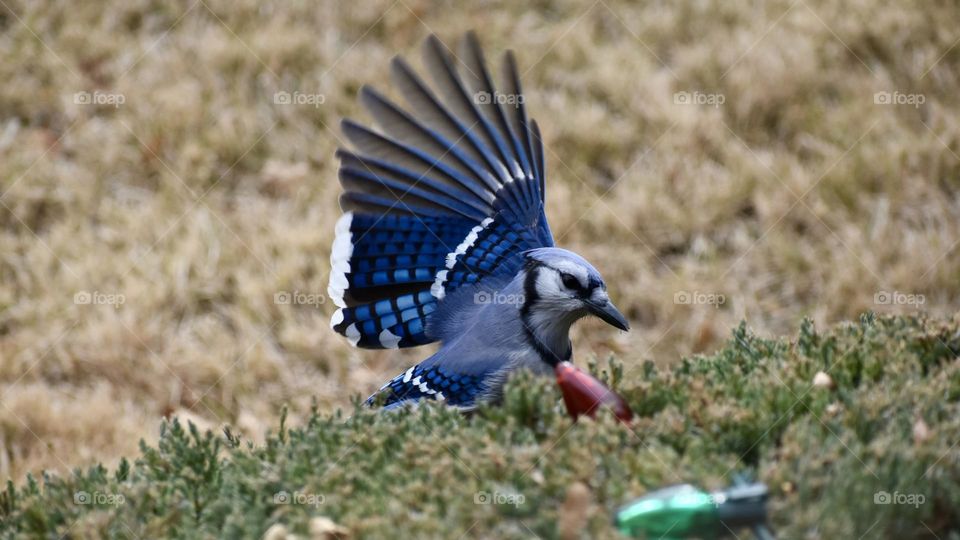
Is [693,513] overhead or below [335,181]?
below

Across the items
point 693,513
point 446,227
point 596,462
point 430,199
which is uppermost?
point 430,199

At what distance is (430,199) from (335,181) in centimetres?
211

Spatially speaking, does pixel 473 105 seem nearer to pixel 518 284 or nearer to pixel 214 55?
pixel 518 284

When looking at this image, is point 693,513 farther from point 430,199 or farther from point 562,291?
point 430,199

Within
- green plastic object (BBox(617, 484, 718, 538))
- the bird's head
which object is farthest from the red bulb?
the bird's head

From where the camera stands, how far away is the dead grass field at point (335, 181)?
4.89 m

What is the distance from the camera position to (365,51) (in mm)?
6414

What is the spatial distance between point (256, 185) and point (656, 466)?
3882 mm

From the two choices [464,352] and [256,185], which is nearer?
[464,352]

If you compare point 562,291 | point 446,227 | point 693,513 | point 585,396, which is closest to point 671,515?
point 693,513

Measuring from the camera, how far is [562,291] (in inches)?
131

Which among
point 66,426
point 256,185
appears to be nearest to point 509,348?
point 66,426

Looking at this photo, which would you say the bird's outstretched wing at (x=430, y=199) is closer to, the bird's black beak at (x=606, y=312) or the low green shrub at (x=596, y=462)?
the bird's black beak at (x=606, y=312)

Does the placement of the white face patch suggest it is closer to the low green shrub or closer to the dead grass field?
the low green shrub
